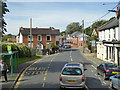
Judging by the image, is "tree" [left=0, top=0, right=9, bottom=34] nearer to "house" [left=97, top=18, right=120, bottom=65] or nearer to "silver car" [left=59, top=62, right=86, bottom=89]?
"silver car" [left=59, top=62, right=86, bottom=89]

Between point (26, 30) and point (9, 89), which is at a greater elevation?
point (26, 30)

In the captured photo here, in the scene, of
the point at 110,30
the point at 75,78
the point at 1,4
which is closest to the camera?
the point at 75,78

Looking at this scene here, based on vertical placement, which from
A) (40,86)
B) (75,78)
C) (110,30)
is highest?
(110,30)

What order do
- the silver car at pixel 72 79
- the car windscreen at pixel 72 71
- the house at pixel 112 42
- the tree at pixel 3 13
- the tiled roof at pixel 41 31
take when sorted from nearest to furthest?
the silver car at pixel 72 79, the car windscreen at pixel 72 71, the tree at pixel 3 13, the house at pixel 112 42, the tiled roof at pixel 41 31

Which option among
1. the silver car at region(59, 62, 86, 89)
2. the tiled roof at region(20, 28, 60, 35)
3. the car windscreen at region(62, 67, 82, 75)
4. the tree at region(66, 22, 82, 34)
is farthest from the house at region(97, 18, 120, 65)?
the tree at region(66, 22, 82, 34)

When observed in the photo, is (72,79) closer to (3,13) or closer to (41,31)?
(3,13)

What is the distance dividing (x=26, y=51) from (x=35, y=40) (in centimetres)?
2803

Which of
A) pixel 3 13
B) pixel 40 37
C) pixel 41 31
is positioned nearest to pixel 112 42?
pixel 3 13

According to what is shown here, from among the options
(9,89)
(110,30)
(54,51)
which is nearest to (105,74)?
(9,89)

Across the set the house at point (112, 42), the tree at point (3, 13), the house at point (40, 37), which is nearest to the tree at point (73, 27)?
the house at point (40, 37)

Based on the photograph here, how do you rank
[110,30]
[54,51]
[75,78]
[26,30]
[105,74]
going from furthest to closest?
[26,30]
[54,51]
[110,30]
[105,74]
[75,78]

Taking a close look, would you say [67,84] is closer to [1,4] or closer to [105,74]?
[105,74]

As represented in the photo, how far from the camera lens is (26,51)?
123ft

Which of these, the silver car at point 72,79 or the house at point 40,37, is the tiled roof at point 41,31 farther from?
the silver car at point 72,79
